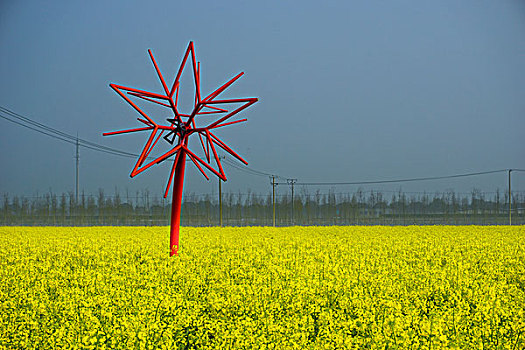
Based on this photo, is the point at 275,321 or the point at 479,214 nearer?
the point at 275,321

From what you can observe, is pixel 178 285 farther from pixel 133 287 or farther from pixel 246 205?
pixel 246 205

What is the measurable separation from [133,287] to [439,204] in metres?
34.4

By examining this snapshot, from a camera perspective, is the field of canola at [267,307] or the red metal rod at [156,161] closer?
the field of canola at [267,307]

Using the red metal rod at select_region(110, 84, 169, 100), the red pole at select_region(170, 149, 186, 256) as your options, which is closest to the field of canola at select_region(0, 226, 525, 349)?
the red pole at select_region(170, 149, 186, 256)

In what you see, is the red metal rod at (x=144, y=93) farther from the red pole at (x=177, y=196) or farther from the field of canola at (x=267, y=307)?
the field of canola at (x=267, y=307)

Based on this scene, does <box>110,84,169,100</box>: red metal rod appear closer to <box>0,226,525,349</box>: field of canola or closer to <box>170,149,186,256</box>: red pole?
<box>170,149,186,256</box>: red pole

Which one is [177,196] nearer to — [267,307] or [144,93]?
[144,93]

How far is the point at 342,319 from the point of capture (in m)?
4.51

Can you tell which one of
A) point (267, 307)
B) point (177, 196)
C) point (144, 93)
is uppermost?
point (144, 93)

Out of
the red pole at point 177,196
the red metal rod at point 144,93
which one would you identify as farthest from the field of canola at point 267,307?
the red metal rod at point 144,93

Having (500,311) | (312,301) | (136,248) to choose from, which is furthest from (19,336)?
(136,248)

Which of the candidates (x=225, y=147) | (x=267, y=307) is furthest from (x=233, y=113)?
(x=267, y=307)

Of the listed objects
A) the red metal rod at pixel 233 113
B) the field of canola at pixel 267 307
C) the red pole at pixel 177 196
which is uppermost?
the red metal rod at pixel 233 113

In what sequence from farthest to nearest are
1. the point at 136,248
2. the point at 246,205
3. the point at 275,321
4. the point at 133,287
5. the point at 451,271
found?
the point at 246,205 < the point at 136,248 < the point at 451,271 < the point at 133,287 < the point at 275,321
